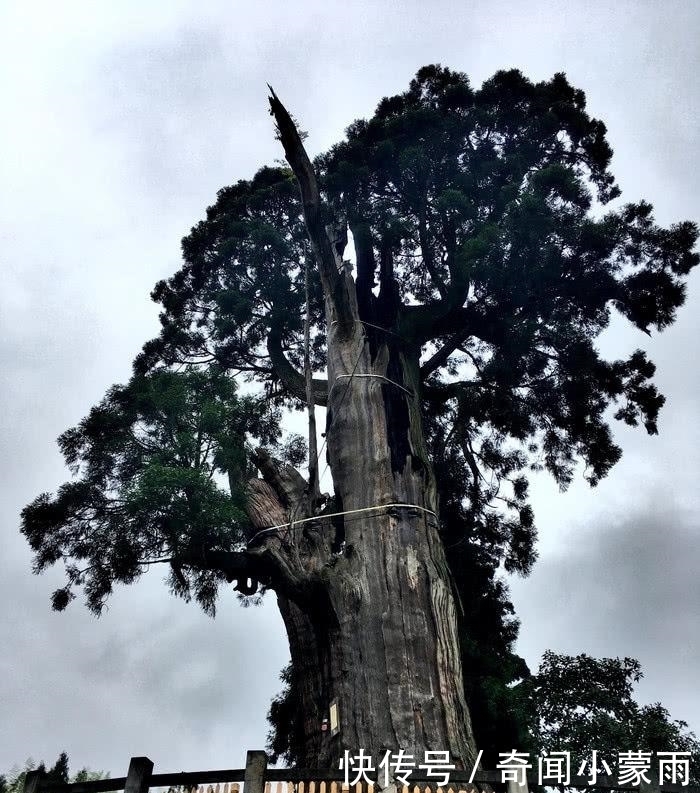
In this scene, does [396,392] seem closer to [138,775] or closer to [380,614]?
[380,614]

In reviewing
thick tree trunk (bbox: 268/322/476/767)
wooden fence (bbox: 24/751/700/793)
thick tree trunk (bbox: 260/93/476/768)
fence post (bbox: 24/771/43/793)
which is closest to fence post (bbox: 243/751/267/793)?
wooden fence (bbox: 24/751/700/793)

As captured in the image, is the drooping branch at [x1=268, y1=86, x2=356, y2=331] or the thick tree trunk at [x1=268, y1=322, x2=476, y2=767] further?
the drooping branch at [x1=268, y1=86, x2=356, y2=331]

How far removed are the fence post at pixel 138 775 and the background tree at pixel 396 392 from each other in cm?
147

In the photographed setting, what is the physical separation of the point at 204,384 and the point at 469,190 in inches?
186

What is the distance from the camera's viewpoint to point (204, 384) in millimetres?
7742

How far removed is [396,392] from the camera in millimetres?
8539

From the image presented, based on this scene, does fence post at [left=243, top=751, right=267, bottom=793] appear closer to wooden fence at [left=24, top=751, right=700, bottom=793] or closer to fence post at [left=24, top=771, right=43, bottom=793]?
wooden fence at [left=24, top=751, right=700, bottom=793]

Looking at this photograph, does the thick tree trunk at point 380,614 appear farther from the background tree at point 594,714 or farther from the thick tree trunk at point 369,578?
the background tree at point 594,714

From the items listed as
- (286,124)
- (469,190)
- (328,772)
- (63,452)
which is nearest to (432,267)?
(469,190)

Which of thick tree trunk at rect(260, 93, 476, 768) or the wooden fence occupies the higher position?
thick tree trunk at rect(260, 93, 476, 768)

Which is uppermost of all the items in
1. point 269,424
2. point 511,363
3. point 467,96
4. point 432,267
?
point 467,96

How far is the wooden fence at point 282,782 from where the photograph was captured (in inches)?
171

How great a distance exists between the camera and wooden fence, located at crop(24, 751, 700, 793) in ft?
14.3

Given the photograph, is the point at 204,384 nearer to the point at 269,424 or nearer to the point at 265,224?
the point at 269,424
